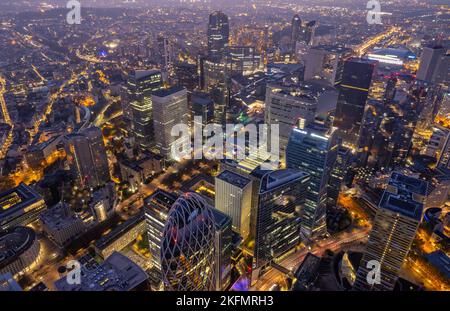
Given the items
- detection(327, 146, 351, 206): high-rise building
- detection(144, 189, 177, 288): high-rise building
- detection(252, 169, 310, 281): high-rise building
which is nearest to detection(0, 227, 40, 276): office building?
detection(144, 189, 177, 288): high-rise building

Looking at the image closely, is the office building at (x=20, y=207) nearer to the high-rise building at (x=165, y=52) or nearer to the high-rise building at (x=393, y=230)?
the high-rise building at (x=393, y=230)

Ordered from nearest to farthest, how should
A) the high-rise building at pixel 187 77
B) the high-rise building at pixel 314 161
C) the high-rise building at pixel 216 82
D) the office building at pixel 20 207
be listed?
the high-rise building at pixel 314 161 → the office building at pixel 20 207 → the high-rise building at pixel 216 82 → the high-rise building at pixel 187 77

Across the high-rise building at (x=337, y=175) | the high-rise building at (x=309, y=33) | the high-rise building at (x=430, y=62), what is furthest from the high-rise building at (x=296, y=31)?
the high-rise building at (x=337, y=175)

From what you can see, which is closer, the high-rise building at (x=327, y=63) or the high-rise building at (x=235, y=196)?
the high-rise building at (x=235, y=196)

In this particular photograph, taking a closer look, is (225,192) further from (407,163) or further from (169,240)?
(407,163)

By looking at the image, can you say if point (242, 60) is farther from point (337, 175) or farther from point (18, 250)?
point (18, 250)

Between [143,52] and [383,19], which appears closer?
[143,52]
